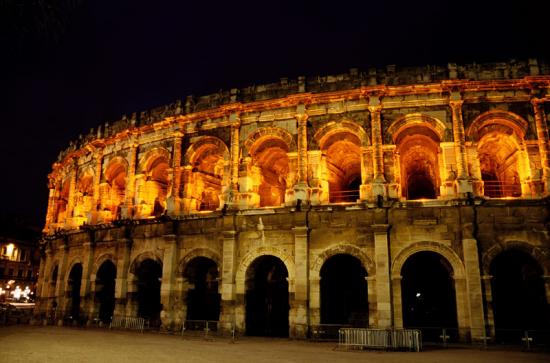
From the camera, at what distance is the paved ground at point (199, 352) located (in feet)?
33.8

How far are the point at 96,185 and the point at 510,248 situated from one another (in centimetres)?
1842

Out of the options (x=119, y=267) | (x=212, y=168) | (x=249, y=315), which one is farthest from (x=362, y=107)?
(x=119, y=267)

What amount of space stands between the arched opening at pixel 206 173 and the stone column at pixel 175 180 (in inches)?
18.2

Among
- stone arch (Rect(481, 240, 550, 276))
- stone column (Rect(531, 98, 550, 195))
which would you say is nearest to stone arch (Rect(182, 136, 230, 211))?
stone arch (Rect(481, 240, 550, 276))

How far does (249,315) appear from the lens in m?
16.4

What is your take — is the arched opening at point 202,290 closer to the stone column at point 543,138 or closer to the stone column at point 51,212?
the stone column at point 51,212

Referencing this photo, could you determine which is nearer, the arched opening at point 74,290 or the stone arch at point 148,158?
the stone arch at point 148,158

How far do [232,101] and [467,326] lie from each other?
475 inches

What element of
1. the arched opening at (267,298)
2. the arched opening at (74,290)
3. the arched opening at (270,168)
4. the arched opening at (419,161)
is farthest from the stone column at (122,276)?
the arched opening at (419,161)

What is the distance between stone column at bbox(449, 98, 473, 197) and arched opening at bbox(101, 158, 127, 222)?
14.8 metres

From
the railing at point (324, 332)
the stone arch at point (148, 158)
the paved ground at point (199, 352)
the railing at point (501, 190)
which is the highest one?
the stone arch at point (148, 158)

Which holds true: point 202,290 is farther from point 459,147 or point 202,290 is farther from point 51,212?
point 51,212

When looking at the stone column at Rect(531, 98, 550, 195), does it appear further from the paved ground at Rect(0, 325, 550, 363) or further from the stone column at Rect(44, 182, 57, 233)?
the stone column at Rect(44, 182, 57, 233)

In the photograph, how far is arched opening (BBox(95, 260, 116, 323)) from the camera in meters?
20.4
